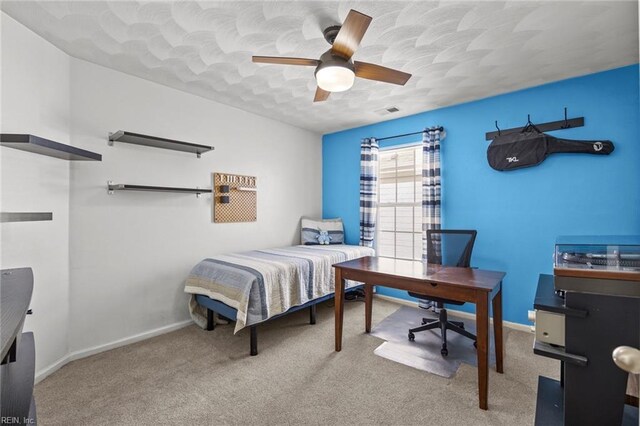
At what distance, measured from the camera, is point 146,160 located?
2818mm

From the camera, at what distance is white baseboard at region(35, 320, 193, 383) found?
2130mm

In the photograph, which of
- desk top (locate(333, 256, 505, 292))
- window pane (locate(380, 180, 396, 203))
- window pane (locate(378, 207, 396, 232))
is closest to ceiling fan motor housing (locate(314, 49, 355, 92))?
desk top (locate(333, 256, 505, 292))

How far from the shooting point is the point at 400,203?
4.03 meters

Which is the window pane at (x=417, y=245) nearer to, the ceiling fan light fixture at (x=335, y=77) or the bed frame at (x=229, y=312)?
the bed frame at (x=229, y=312)

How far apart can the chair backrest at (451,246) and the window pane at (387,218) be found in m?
0.97

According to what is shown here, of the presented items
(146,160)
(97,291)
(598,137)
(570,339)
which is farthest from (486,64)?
(97,291)

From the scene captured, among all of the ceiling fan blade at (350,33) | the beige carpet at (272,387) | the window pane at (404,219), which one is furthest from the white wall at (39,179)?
the window pane at (404,219)

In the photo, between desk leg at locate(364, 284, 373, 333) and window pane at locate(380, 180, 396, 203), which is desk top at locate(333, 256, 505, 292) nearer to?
desk leg at locate(364, 284, 373, 333)

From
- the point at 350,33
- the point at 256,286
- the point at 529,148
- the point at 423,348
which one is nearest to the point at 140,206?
the point at 256,286

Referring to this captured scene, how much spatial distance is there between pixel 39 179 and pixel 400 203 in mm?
3839

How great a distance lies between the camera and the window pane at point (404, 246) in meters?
3.95

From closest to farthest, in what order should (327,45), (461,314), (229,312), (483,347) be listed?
1. (483,347)
2. (327,45)
3. (229,312)
4. (461,314)

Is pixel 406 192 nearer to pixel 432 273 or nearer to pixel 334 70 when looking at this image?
pixel 432 273

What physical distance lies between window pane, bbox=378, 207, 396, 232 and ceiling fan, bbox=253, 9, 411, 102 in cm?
230
